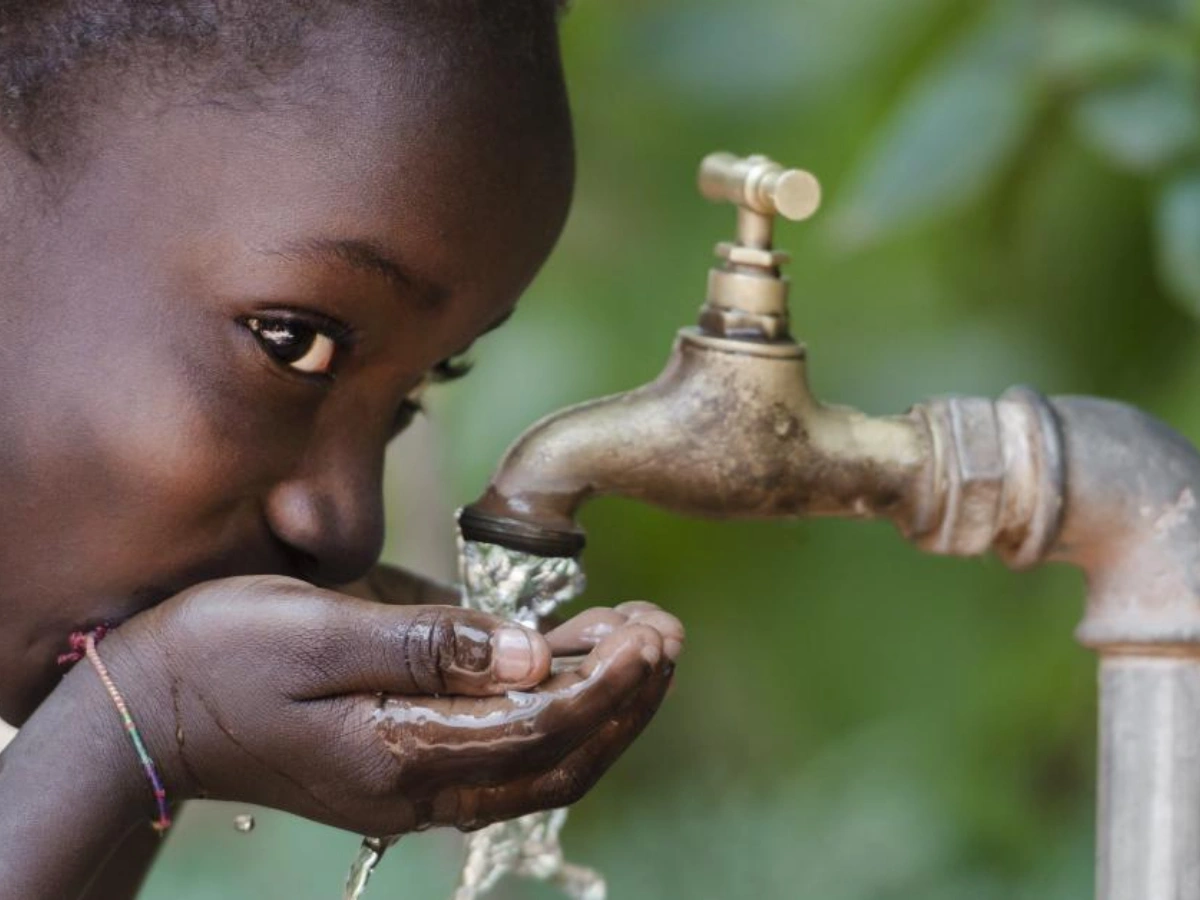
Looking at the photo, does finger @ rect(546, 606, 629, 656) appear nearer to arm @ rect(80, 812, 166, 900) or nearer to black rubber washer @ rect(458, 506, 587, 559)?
black rubber washer @ rect(458, 506, 587, 559)

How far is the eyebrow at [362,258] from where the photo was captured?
85 centimetres

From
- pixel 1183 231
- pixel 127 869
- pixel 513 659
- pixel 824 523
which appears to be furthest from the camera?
pixel 824 523

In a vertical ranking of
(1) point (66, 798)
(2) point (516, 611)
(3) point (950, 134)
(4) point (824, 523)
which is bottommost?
(1) point (66, 798)

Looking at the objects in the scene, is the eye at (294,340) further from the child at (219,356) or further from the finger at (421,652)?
the finger at (421,652)

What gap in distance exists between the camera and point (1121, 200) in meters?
1.64

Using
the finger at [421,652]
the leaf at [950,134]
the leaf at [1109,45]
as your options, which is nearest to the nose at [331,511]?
the finger at [421,652]

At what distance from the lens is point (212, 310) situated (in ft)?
2.80

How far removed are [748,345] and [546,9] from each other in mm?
187

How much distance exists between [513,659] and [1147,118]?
815 millimetres

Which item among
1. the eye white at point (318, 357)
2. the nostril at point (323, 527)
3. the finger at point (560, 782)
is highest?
the eye white at point (318, 357)

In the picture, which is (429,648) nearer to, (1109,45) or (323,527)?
(323,527)

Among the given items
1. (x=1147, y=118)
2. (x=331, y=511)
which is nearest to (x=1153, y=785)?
(x=331, y=511)

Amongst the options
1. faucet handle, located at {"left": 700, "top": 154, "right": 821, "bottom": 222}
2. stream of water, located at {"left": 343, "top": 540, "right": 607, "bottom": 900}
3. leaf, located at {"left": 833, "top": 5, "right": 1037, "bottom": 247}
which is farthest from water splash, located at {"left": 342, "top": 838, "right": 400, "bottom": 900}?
leaf, located at {"left": 833, "top": 5, "right": 1037, "bottom": 247}

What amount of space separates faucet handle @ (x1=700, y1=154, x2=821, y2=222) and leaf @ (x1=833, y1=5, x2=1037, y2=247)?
1.60 feet
